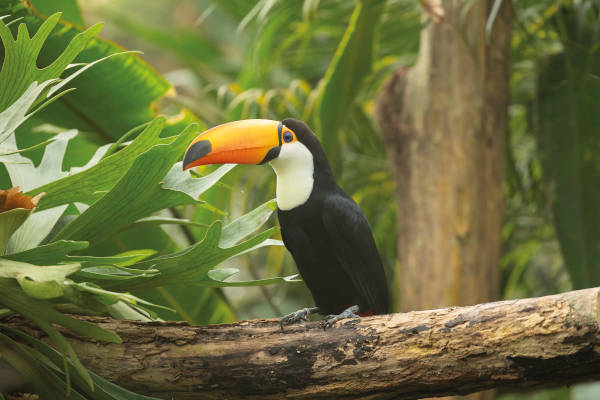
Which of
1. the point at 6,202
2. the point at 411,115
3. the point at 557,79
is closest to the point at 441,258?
the point at 411,115

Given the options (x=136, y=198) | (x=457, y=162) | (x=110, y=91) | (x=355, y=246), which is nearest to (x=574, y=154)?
(x=457, y=162)

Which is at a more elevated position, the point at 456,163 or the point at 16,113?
the point at 16,113

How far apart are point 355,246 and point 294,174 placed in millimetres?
239

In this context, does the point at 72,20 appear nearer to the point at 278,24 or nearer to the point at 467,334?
the point at 278,24

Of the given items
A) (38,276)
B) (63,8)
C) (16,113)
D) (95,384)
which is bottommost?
(95,384)

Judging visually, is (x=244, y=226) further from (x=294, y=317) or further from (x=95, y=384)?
(x=95, y=384)

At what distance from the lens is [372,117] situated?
3250mm

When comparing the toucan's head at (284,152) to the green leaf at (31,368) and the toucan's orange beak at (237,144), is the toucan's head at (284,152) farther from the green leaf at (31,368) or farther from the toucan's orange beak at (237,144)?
the green leaf at (31,368)

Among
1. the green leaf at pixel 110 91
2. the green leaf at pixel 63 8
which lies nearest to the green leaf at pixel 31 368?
the green leaf at pixel 110 91

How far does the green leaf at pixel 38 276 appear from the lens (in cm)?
107

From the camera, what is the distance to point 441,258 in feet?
8.23

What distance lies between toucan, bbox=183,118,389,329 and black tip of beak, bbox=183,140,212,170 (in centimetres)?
15

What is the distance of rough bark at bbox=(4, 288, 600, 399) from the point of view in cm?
112

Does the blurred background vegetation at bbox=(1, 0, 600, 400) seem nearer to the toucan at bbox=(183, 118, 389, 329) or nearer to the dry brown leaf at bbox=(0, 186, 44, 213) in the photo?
the toucan at bbox=(183, 118, 389, 329)
